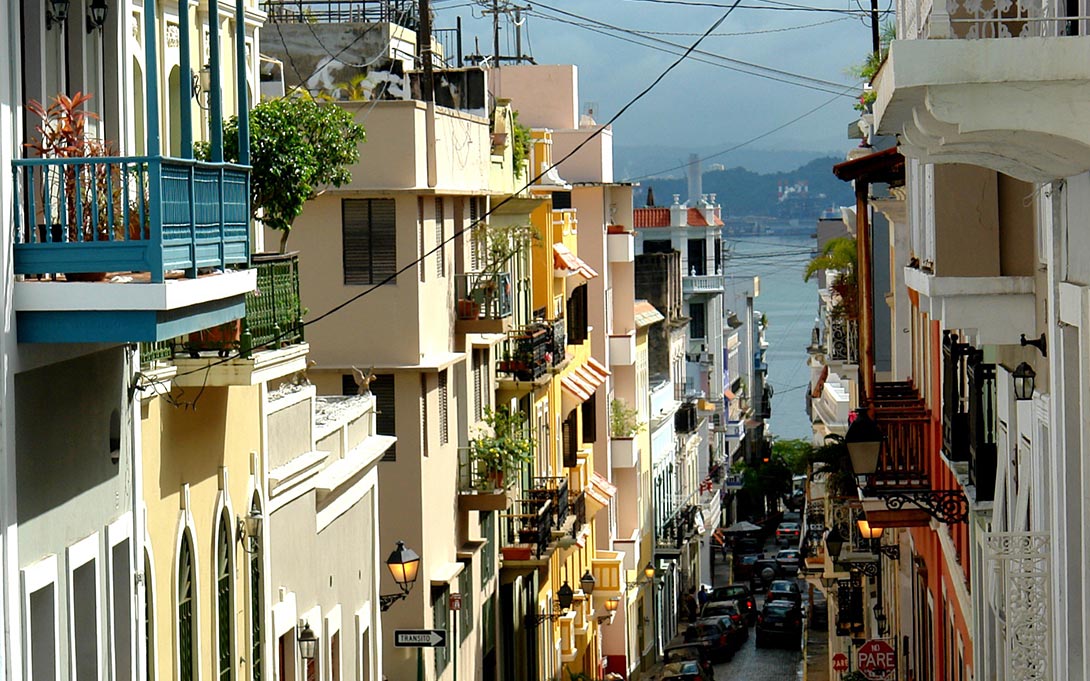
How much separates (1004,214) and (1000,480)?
6.73 feet

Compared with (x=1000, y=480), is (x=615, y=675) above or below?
below

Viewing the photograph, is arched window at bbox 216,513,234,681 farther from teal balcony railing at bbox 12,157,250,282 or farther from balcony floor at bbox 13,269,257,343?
balcony floor at bbox 13,269,257,343

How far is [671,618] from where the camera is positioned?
216 feet

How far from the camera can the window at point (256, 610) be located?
1514 centimetres

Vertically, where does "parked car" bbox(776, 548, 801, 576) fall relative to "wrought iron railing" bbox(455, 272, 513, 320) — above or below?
below

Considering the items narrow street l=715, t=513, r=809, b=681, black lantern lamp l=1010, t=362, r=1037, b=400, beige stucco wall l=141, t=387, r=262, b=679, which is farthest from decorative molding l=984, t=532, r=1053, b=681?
narrow street l=715, t=513, r=809, b=681

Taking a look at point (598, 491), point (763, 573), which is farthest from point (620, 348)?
point (763, 573)

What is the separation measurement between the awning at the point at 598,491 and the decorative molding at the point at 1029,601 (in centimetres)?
3074

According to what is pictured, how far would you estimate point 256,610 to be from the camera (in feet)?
50.6

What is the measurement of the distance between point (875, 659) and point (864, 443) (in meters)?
11.8

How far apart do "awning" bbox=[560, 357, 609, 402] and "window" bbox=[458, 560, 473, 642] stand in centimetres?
1132

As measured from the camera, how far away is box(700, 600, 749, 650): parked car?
56.7m

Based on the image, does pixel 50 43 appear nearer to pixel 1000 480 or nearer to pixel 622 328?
pixel 1000 480

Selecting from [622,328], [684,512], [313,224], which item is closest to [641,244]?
[684,512]
